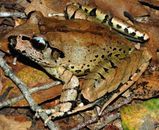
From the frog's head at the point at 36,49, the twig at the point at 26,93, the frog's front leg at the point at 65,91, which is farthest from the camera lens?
the frog's front leg at the point at 65,91

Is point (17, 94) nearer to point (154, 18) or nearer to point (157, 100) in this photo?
point (157, 100)

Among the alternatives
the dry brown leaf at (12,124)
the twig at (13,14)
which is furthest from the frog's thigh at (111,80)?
the twig at (13,14)

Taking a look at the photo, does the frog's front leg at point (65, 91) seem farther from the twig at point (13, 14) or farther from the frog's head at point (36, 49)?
the twig at point (13, 14)

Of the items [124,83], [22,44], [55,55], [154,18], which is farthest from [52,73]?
[154,18]

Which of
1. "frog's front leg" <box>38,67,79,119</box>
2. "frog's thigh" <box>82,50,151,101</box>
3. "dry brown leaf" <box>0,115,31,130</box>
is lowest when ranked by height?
"dry brown leaf" <box>0,115,31,130</box>

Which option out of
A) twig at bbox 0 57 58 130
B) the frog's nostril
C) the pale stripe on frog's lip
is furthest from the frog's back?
twig at bbox 0 57 58 130

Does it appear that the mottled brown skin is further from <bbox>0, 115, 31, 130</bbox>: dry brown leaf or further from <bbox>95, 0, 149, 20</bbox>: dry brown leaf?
<bbox>95, 0, 149, 20</bbox>: dry brown leaf

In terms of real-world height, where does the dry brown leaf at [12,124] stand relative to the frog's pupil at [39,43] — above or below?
below
